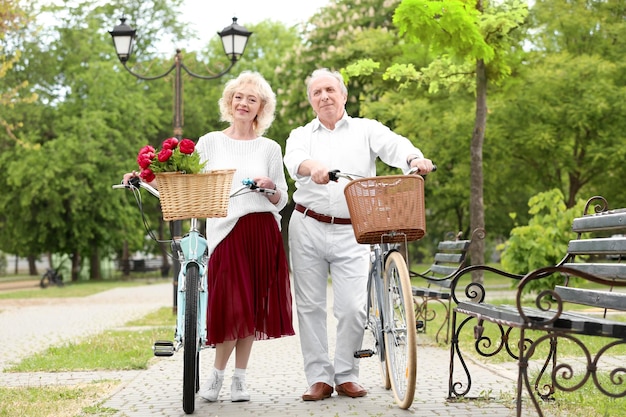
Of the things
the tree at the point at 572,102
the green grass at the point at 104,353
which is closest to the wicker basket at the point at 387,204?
the green grass at the point at 104,353

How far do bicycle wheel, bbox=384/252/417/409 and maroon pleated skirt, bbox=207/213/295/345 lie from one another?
702 millimetres

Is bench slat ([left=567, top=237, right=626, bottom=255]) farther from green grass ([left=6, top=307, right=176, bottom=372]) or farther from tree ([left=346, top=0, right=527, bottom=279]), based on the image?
tree ([left=346, top=0, right=527, bottom=279])

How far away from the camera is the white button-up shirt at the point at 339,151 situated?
6.30 meters

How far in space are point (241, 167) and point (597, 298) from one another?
2.43 meters

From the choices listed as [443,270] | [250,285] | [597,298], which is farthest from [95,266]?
[597,298]

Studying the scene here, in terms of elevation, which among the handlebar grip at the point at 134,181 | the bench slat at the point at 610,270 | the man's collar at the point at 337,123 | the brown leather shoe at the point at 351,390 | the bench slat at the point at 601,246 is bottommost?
the brown leather shoe at the point at 351,390

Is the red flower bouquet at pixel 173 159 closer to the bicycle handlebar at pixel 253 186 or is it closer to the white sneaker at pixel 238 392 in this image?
the bicycle handlebar at pixel 253 186

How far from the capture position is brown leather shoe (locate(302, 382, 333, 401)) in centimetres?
620

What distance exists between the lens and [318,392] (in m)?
6.23

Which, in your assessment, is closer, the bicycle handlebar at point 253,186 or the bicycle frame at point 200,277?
the bicycle frame at point 200,277

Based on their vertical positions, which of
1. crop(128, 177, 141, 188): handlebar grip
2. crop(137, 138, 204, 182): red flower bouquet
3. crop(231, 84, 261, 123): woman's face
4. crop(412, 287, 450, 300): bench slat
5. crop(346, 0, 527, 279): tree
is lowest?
crop(412, 287, 450, 300): bench slat

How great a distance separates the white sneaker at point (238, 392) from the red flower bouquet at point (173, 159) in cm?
147

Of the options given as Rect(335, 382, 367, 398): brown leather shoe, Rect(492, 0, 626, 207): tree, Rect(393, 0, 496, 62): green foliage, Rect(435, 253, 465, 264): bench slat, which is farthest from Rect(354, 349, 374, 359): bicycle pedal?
Rect(492, 0, 626, 207): tree

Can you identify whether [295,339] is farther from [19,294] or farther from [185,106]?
[185,106]
